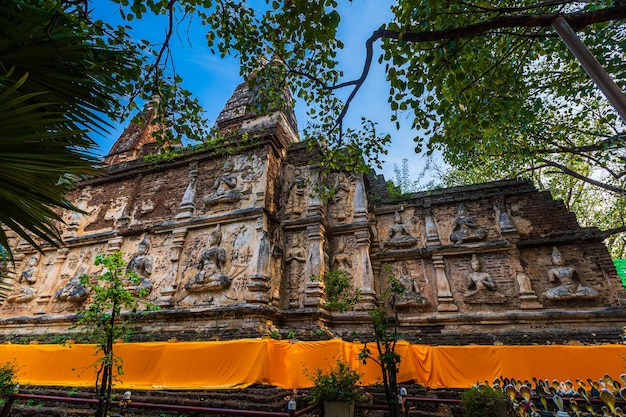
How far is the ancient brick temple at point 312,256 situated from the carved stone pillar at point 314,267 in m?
0.03

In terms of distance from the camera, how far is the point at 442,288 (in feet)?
24.5

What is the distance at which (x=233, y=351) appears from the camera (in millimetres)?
5711

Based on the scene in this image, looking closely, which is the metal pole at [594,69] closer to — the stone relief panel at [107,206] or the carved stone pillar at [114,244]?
the carved stone pillar at [114,244]

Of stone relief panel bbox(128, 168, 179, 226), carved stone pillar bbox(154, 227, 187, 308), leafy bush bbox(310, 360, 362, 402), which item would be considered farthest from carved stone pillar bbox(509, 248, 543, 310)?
stone relief panel bbox(128, 168, 179, 226)

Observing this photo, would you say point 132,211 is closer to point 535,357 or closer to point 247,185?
point 247,185

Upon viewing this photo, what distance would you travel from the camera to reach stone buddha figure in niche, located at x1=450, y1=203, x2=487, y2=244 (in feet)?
25.5

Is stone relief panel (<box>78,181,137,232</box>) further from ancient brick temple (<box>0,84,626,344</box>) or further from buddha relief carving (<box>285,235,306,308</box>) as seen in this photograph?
buddha relief carving (<box>285,235,306,308</box>)

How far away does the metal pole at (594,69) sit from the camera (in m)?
2.11

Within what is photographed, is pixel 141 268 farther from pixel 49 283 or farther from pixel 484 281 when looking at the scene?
pixel 484 281

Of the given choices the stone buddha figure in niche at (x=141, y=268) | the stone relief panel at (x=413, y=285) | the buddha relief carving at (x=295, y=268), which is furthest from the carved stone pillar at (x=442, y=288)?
the stone buddha figure in niche at (x=141, y=268)

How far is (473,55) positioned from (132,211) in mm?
10477

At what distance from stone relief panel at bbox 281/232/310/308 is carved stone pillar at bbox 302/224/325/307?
190 millimetres

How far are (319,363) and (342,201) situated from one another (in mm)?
4646

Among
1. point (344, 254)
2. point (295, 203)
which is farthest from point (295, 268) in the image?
point (295, 203)
